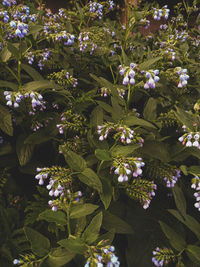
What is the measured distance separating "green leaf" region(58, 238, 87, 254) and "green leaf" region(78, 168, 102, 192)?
10.5 inches

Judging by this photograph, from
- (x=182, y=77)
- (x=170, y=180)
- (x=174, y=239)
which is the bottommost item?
(x=174, y=239)

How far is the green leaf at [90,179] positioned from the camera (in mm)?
1283

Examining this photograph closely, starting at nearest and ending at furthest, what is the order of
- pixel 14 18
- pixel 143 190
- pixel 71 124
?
pixel 143 190 < pixel 71 124 < pixel 14 18

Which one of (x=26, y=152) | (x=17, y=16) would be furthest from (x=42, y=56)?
(x=26, y=152)

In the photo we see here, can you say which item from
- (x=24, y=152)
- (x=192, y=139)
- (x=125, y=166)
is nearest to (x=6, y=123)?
(x=24, y=152)

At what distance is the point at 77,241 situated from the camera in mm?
1105

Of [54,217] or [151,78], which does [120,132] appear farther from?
[54,217]

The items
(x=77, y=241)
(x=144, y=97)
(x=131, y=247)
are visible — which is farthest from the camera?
(x=144, y=97)

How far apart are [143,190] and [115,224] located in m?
0.25

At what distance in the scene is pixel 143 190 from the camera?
144 centimetres

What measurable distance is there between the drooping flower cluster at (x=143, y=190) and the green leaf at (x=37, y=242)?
19.4 inches

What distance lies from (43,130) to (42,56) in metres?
0.73

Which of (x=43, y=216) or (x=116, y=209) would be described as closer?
(x=43, y=216)

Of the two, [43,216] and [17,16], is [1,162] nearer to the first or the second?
[43,216]
